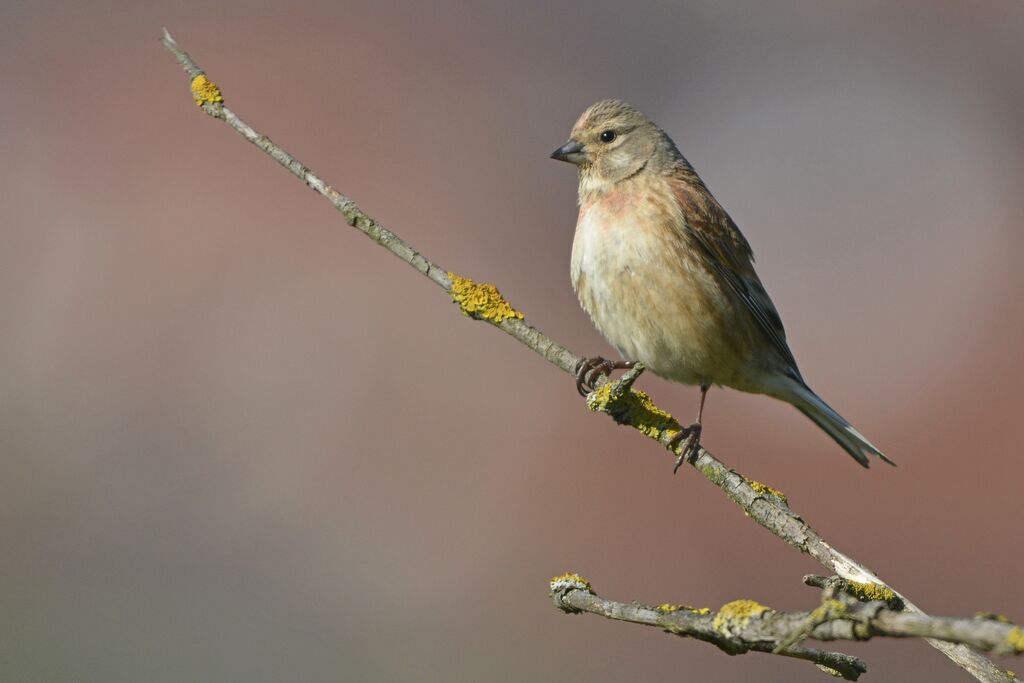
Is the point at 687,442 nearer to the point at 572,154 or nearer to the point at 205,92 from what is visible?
the point at 205,92

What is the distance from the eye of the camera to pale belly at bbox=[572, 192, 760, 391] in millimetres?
4297

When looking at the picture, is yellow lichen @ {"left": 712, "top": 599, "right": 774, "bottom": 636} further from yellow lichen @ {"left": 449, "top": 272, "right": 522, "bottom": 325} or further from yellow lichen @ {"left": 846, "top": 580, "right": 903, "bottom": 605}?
yellow lichen @ {"left": 449, "top": 272, "right": 522, "bottom": 325}

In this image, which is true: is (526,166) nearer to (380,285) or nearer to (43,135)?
(380,285)

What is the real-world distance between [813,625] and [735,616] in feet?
0.61

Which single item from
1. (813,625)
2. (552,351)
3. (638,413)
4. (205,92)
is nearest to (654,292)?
(638,413)

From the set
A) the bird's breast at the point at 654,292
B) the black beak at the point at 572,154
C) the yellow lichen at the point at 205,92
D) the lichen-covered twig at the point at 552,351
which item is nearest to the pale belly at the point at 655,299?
the bird's breast at the point at 654,292

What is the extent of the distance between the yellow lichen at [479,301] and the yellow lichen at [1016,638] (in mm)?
1733

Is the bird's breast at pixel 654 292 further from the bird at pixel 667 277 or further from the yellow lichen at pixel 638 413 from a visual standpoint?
the yellow lichen at pixel 638 413

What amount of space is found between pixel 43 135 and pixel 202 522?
4.88 m

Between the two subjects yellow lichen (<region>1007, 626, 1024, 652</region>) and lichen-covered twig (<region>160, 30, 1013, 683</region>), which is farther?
lichen-covered twig (<region>160, 30, 1013, 683</region>)

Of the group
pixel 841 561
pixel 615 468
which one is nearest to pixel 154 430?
pixel 615 468

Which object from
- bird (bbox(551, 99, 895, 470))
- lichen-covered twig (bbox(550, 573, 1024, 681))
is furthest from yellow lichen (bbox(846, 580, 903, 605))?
bird (bbox(551, 99, 895, 470))

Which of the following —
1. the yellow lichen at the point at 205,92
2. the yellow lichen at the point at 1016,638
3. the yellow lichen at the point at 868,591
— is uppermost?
the yellow lichen at the point at 205,92

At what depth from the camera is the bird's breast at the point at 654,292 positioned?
14.1 ft
